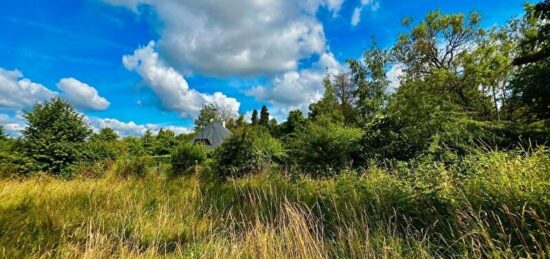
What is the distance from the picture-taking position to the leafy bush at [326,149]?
998 centimetres

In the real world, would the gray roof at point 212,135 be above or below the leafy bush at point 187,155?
above

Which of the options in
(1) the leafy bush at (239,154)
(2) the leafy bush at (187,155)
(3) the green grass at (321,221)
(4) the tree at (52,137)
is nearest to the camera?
(3) the green grass at (321,221)

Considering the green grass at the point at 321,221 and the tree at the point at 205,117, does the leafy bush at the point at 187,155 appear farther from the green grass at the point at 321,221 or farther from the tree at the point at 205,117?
the tree at the point at 205,117

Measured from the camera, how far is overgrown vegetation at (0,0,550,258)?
318cm

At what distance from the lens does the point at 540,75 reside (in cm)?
1091

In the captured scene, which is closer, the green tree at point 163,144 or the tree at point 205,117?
the green tree at point 163,144

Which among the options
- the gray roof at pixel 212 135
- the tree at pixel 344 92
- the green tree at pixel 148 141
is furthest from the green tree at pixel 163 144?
the tree at pixel 344 92

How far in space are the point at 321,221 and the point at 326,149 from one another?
6.08m

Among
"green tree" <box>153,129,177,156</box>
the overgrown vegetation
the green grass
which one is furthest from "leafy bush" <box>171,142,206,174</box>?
"green tree" <box>153,129,177,156</box>

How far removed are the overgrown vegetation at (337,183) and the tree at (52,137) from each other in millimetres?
36

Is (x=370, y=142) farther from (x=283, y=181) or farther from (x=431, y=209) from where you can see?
(x=431, y=209)

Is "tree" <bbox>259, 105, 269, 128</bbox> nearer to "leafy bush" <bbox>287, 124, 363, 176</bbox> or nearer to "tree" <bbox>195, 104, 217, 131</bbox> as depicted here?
"tree" <bbox>195, 104, 217, 131</bbox>

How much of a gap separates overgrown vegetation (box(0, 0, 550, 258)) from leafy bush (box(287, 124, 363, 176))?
5 centimetres

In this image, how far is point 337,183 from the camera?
6.11 meters
